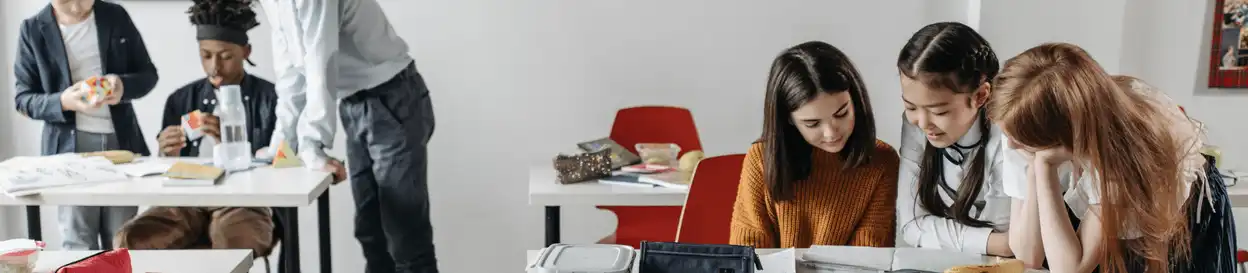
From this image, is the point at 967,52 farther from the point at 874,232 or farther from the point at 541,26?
the point at 541,26

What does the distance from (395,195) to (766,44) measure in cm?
162

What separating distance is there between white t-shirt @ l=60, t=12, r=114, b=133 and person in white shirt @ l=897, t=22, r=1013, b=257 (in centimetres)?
269

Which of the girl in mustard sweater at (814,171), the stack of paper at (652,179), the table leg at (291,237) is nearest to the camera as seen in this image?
the girl in mustard sweater at (814,171)

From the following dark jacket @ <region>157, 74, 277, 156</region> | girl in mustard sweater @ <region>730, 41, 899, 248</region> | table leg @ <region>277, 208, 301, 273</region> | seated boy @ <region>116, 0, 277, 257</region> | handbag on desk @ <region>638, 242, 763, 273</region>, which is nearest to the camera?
handbag on desk @ <region>638, 242, 763, 273</region>

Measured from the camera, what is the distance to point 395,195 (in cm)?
320

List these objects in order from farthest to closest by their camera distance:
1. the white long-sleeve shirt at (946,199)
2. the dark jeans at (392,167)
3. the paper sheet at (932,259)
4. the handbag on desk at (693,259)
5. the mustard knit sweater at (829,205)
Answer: the dark jeans at (392,167)
the mustard knit sweater at (829,205)
the white long-sleeve shirt at (946,199)
the paper sheet at (932,259)
the handbag on desk at (693,259)

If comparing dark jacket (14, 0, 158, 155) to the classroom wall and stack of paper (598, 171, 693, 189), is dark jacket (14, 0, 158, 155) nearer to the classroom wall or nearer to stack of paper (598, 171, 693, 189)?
the classroom wall

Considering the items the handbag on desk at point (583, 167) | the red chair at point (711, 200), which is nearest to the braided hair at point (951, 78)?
the red chair at point (711, 200)

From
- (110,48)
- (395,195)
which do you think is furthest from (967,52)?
(110,48)

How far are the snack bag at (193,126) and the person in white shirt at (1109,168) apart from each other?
272 cm

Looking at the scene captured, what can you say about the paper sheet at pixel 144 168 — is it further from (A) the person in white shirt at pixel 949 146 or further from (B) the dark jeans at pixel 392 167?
(A) the person in white shirt at pixel 949 146

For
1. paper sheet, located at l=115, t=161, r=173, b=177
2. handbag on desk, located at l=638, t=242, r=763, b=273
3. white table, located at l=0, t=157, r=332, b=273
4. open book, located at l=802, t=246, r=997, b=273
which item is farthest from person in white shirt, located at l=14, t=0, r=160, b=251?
open book, located at l=802, t=246, r=997, b=273

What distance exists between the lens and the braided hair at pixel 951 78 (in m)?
1.95

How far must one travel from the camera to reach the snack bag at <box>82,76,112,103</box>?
319 cm
